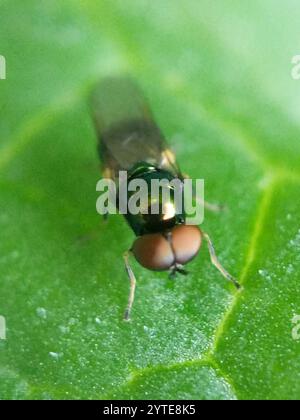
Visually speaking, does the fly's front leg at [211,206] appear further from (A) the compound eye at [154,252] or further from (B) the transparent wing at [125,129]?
(A) the compound eye at [154,252]

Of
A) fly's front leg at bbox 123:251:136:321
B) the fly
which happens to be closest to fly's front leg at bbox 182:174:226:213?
the fly

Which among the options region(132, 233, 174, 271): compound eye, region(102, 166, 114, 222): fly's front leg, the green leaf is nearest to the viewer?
the green leaf

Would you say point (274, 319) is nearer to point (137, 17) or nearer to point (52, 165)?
point (52, 165)

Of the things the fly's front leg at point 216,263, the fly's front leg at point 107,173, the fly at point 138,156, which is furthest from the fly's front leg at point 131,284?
the fly's front leg at point 107,173

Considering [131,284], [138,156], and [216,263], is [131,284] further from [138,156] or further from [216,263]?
[138,156]

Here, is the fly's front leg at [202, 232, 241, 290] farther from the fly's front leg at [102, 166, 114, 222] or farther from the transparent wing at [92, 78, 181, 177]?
the fly's front leg at [102, 166, 114, 222]

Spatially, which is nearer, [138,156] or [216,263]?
[216,263]

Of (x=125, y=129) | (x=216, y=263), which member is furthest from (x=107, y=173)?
(x=216, y=263)
